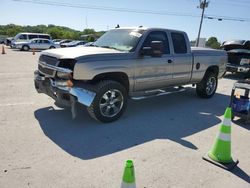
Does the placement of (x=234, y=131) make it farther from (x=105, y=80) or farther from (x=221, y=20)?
(x=221, y=20)

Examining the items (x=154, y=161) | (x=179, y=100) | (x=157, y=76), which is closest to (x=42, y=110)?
(x=157, y=76)

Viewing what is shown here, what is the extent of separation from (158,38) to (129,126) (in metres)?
2.35

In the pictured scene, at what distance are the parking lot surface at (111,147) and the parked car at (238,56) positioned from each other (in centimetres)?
607

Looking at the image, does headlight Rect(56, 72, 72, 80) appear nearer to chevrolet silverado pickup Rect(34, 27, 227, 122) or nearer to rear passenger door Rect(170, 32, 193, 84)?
chevrolet silverado pickup Rect(34, 27, 227, 122)

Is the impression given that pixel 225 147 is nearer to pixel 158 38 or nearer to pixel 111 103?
pixel 111 103

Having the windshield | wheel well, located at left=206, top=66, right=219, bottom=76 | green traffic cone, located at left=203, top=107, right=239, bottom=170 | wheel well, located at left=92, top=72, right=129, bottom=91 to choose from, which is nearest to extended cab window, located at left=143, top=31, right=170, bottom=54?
the windshield

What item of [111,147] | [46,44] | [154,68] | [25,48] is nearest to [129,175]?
[111,147]

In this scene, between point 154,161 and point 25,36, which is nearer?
point 154,161

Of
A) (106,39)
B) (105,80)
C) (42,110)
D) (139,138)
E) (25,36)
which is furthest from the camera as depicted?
(25,36)

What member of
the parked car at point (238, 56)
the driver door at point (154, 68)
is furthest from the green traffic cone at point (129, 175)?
the parked car at point (238, 56)

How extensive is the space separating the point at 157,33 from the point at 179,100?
2.39 m

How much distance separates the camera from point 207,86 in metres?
8.19

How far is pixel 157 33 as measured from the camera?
20.6 ft

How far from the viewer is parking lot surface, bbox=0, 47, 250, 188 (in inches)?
135
